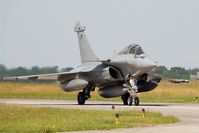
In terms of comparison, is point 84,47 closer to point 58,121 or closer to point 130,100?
point 130,100

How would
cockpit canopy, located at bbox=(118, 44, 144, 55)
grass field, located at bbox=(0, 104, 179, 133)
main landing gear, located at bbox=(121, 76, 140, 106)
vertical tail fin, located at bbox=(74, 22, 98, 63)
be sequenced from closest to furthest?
1. grass field, located at bbox=(0, 104, 179, 133)
2. main landing gear, located at bbox=(121, 76, 140, 106)
3. cockpit canopy, located at bbox=(118, 44, 144, 55)
4. vertical tail fin, located at bbox=(74, 22, 98, 63)

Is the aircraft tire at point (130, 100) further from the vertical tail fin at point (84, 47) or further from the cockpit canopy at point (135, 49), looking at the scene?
the vertical tail fin at point (84, 47)

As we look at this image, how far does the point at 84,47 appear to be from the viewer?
3881 cm

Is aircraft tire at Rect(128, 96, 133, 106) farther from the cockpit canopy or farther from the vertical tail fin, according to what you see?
the vertical tail fin

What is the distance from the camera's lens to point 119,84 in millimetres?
33375

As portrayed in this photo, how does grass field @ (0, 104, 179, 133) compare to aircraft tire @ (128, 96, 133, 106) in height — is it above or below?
above

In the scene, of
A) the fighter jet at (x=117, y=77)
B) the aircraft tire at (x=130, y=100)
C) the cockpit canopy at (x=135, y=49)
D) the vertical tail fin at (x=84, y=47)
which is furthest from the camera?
the vertical tail fin at (x=84, y=47)

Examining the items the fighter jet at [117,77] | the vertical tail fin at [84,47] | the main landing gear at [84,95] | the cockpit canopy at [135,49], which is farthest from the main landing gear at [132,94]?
the vertical tail fin at [84,47]

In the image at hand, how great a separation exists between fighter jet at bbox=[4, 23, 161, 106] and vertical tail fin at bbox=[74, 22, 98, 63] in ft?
5.78

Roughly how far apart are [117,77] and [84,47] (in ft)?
21.6

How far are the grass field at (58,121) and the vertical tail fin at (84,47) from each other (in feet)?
49.4

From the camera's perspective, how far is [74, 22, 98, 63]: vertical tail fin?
126 ft

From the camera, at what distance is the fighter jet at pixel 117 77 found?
104ft

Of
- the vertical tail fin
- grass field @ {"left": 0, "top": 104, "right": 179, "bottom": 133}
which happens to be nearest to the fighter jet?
the vertical tail fin
